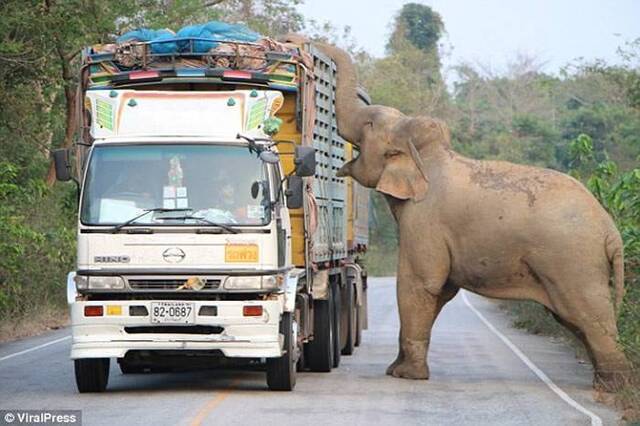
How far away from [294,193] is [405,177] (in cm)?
268

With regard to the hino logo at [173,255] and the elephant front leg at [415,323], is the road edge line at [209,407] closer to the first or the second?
the hino logo at [173,255]

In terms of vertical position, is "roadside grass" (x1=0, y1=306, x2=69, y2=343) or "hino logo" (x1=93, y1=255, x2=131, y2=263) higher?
"hino logo" (x1=93, y1=255, x2=131, y2=263)

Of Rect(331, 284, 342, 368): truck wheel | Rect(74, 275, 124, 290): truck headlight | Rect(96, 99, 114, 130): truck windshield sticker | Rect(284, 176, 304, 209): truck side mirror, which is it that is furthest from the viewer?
Rect(331, 284, 342, 368): truck wheel

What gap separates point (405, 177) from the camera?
1698 centimetres

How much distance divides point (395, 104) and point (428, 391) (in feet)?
191

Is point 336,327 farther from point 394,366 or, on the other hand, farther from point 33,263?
point 33,263

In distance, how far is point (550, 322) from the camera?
26422 millimetres

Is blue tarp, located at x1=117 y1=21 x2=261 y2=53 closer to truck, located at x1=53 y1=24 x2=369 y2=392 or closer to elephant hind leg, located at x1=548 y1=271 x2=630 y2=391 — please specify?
truck, located at x1=53 y1=24 x2=369 y2=392

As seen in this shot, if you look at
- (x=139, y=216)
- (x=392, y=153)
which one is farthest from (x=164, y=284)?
(x=392, y=153)

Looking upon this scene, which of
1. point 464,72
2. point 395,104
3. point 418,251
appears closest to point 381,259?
point 395,104

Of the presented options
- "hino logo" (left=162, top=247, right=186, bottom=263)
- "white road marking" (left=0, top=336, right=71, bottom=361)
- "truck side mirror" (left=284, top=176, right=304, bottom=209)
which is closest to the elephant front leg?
"truck side mirror" (left=284, top=176, right=304, bottom=209)

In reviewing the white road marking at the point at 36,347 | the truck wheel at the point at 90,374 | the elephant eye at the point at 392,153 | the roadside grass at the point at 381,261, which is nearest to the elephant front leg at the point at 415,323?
the elephant eye at the point at 392,153

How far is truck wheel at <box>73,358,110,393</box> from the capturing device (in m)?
14.4

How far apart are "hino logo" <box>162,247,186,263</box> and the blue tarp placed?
2.31 metres
